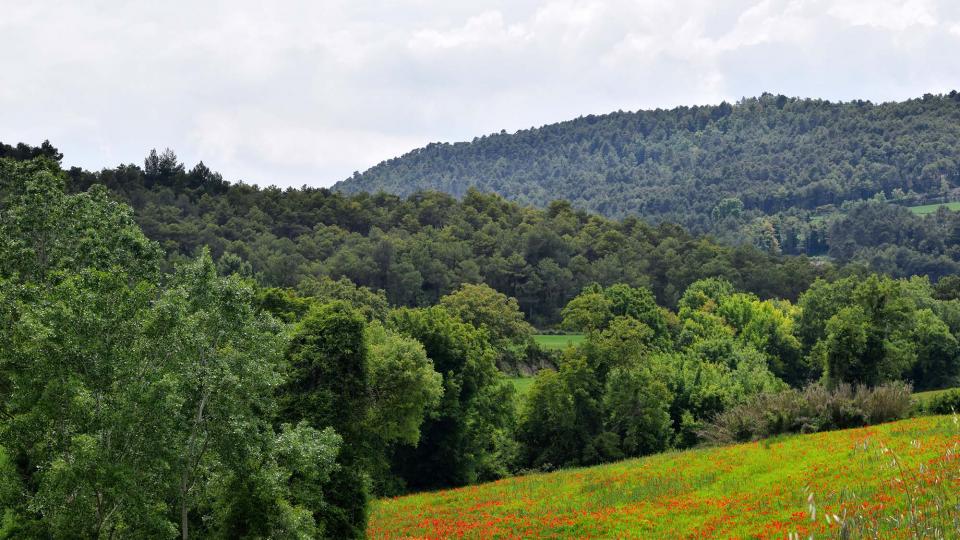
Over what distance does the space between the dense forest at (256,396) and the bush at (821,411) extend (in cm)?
12

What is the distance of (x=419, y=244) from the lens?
139 m

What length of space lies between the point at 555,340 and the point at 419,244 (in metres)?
32.0

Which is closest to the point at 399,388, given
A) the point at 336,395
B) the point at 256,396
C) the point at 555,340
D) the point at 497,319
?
the point at 336,395

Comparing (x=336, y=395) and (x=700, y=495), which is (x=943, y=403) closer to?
(x=700, y=495)

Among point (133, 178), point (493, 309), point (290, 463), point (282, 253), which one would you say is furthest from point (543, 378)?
point (133, 178)

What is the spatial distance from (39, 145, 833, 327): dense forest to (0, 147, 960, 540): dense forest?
61628 millimetres

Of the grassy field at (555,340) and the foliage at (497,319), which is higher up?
the foliage at (497,319)

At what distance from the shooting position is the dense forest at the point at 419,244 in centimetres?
12812

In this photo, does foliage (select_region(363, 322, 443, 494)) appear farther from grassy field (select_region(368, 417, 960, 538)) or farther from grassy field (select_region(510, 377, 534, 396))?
grassy field (select_region(510, 377, 534, 396))

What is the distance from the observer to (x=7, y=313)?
23234 millimetres

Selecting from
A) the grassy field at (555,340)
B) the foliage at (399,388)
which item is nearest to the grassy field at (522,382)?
the grassy field at (555,340)

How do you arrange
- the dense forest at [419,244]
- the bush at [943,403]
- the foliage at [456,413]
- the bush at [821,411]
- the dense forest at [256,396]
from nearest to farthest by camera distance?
the dense forest at [256,396]
the bush at [821,411]
the bush at [943,403]
the foliage at [456,413]
the dense forest at [419,244]

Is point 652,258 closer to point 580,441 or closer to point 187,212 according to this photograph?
point 187,212

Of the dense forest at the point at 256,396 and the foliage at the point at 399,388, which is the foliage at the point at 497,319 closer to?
the dense forest at the point at 256,396
